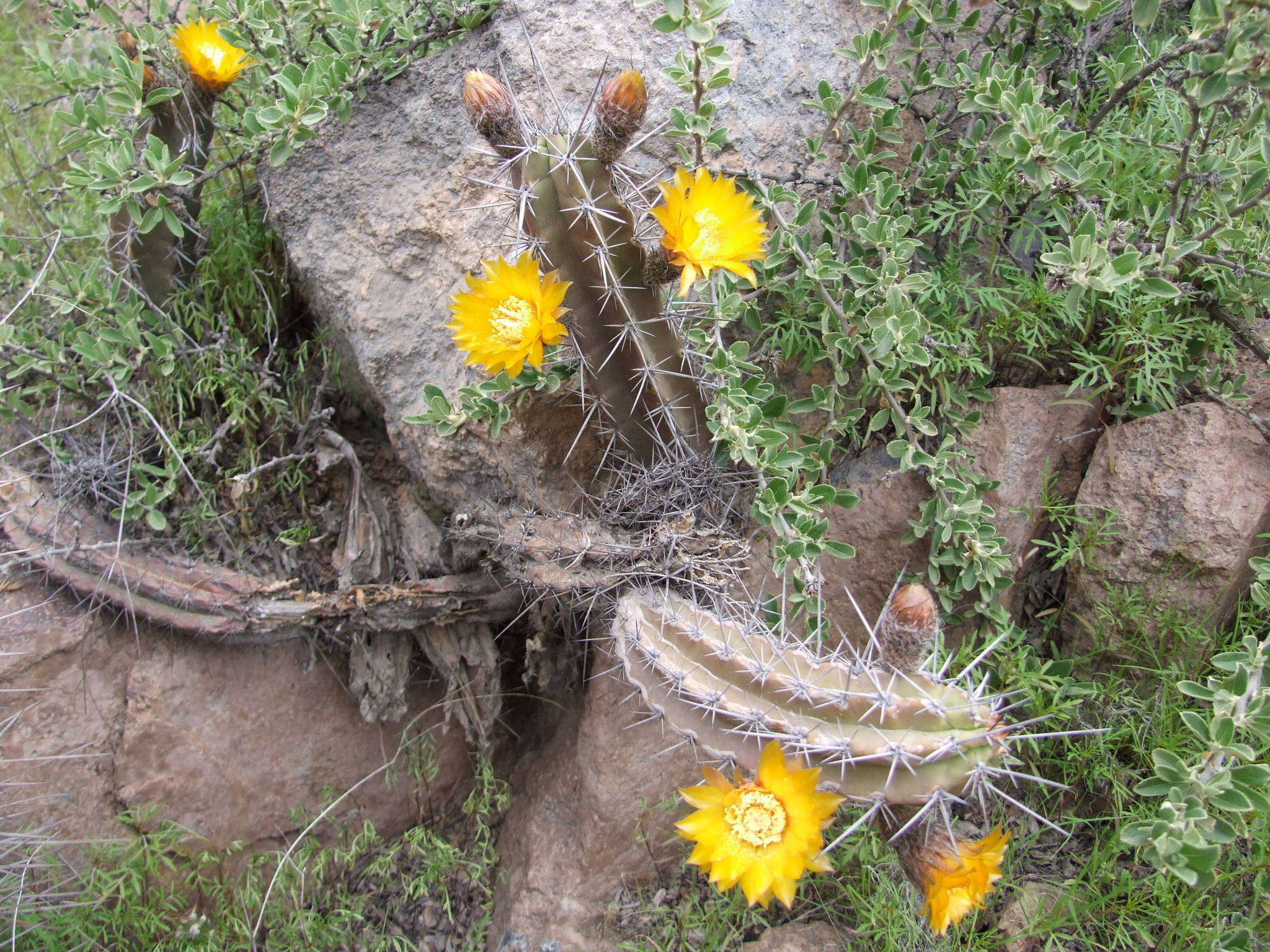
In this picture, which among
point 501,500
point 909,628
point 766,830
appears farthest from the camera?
point 501,500

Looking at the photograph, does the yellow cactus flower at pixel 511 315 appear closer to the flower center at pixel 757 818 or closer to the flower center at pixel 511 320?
the flower center at pixel 511 320

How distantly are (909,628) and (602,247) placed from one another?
40.0 inches

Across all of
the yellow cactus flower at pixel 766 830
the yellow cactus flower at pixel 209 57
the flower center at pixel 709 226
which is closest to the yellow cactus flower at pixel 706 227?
the flower center at pixel 709 226

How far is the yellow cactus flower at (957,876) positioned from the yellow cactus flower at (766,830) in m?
0.21

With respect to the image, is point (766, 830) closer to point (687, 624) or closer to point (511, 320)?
point (687, 624)

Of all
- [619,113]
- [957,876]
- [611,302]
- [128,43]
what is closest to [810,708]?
[957,876]

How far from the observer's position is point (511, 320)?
1908mm

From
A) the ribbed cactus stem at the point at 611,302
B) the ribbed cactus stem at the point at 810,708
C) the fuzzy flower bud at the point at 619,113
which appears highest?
the fuzzy flower bud at the point at 619,113

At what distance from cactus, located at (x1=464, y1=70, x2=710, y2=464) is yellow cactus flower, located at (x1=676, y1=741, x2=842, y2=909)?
85 centimetres

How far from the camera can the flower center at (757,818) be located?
5.43 ft

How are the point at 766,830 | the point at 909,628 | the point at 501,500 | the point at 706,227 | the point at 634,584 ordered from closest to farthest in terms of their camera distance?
the point at 766,830, the point at 909,628, the point at 706,227, the point at 634,584, the point at 501,500

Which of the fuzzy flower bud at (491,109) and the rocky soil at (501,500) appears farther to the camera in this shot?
the rocky soil at (501,500)

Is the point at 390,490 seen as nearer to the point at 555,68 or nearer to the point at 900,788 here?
the point at 555,68

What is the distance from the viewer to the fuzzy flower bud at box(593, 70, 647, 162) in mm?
1789
